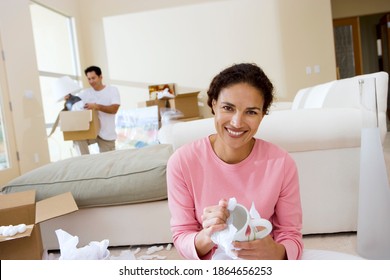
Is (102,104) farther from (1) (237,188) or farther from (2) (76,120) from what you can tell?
(1) (237,188)

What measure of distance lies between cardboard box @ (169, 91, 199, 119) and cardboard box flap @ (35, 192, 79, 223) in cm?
264

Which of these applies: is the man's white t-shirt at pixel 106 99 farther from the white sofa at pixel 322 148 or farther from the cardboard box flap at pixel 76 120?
the white sofa at pixel 322 148

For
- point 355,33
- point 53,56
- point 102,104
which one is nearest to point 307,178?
point 102,104

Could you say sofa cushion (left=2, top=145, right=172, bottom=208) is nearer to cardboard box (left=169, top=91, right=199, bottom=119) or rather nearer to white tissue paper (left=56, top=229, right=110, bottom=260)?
white tissue paper (left=56, top=229, right=110, bottom=260)

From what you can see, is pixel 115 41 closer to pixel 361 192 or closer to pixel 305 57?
pixel 305 57

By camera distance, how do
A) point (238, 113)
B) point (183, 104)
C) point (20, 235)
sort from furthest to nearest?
point (183, 104)
point (20, 235)
point (238, 113)

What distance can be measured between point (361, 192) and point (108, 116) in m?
2.03

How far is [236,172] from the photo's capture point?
0.78m

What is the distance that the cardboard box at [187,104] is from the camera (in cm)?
408

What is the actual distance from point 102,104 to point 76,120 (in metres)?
0.44

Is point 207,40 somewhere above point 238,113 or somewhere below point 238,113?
above

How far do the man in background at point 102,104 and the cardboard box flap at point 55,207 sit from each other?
1.33 meters

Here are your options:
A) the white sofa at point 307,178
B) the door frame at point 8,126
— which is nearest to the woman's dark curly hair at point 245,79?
the white sofa at point 307,178

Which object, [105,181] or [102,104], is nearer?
[105,181]
